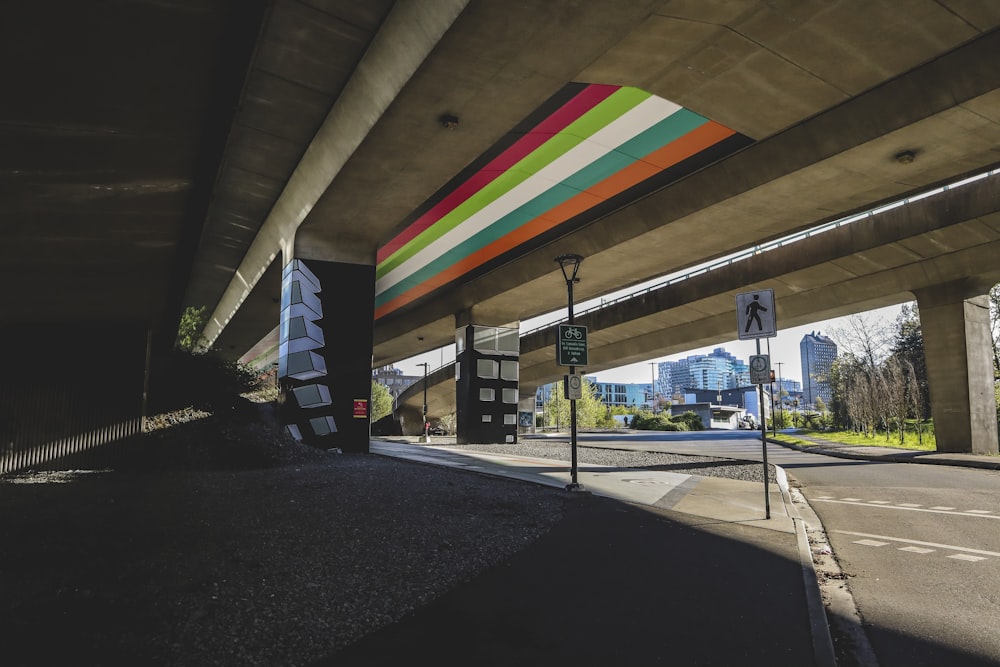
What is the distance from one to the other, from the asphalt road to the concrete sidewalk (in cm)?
53

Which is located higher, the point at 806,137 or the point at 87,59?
the point at 806,137

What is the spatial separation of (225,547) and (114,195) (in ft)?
25.1

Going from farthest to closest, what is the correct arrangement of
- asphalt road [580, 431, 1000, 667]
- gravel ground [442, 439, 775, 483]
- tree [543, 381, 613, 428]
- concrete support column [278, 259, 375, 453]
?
tree [543, 381, 613, 428], concrete support column [278, 259, 375, 453], gravel ground [442, 439, 775, 483], asphalt road [580, 431, 1000, 667]

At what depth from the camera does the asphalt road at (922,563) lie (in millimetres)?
4170

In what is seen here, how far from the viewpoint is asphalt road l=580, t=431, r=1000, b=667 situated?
4170 mm

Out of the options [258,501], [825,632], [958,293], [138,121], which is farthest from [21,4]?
[958,293]

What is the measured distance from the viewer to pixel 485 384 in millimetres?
32312

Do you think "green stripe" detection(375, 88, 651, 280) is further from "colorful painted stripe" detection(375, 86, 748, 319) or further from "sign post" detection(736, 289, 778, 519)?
"sign post" detection(736, 289, 778, 519)

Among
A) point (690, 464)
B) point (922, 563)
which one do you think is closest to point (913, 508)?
point (922, 563)

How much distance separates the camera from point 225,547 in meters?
5.57

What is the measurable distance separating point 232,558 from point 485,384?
27.2 meters

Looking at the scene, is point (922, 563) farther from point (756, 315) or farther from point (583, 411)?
point (583, 411)

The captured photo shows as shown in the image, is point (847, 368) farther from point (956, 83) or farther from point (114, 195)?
point (114, 195)

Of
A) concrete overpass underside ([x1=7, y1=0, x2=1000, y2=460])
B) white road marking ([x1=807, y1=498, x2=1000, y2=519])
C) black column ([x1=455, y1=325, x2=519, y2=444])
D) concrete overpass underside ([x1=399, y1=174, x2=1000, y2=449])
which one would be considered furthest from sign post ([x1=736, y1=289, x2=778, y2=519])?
black column ([x1=455, y1=325, x2=519, y2=444])
